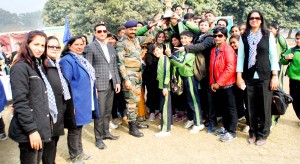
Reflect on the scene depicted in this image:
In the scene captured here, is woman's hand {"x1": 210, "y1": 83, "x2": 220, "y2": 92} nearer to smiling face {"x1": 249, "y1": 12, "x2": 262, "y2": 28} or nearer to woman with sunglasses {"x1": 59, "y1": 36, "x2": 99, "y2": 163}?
smiling face {"x1": 249, "y1": 12, "x2": 262, "y2": 28}

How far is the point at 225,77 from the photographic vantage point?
4664mm

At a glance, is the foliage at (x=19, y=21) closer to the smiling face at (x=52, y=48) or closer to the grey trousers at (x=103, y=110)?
the grey trousers at (x=103, y=110)

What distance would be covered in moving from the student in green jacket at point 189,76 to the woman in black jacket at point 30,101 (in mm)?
2842

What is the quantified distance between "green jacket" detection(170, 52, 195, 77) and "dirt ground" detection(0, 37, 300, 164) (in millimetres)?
1249

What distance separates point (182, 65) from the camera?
16.4ft

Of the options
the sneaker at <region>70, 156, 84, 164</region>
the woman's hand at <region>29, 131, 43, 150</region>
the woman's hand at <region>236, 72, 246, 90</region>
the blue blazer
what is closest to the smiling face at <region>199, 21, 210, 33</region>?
the woman's hand at <region>236, 72, 246, 90</region>

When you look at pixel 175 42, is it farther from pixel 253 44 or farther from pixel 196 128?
pixel 196 128

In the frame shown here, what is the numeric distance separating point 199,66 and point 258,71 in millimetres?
1220

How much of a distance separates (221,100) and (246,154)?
126 cm

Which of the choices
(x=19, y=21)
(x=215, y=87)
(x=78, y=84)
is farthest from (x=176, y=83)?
(x=19, y=21)

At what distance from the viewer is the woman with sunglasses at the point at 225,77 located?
4.66 meters

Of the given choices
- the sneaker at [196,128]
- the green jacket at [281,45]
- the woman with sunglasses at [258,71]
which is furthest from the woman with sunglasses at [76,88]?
the green jacket at [281,45]

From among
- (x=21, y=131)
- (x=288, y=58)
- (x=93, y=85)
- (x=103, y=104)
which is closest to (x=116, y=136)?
(x=103, y=104)

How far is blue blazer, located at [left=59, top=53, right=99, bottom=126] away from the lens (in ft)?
12.6
